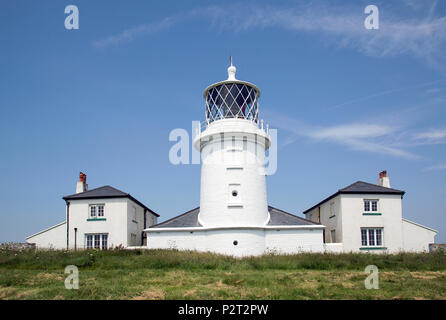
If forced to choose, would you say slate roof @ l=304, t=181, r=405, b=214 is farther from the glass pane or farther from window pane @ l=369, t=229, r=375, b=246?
window pane @ l=369, t=229, r=375, b=246

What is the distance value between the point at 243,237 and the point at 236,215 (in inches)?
54.7

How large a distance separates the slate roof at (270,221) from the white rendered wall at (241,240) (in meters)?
0.51

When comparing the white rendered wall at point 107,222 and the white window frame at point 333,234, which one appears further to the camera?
the white window frame at point 333,234

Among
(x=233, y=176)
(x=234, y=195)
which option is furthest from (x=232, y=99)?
(x=234, y=195)

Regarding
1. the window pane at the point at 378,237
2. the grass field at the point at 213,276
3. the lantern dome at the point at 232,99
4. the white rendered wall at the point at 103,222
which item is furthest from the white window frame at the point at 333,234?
the white rendered wall at the point at 103,222

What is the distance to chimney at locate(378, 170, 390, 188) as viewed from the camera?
1213 inches

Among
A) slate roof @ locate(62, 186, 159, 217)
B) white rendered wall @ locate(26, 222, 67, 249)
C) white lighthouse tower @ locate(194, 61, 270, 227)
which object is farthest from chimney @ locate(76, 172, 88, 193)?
white lighthouse tower @ locate(194, 61, 270, 227)

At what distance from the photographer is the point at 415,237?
94.1 ft

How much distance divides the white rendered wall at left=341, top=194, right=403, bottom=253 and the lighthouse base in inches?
138

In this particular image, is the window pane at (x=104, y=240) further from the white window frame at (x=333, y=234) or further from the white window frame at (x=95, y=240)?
the white window frame at (x=333, y=234)

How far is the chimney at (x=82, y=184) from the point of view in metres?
30.3
